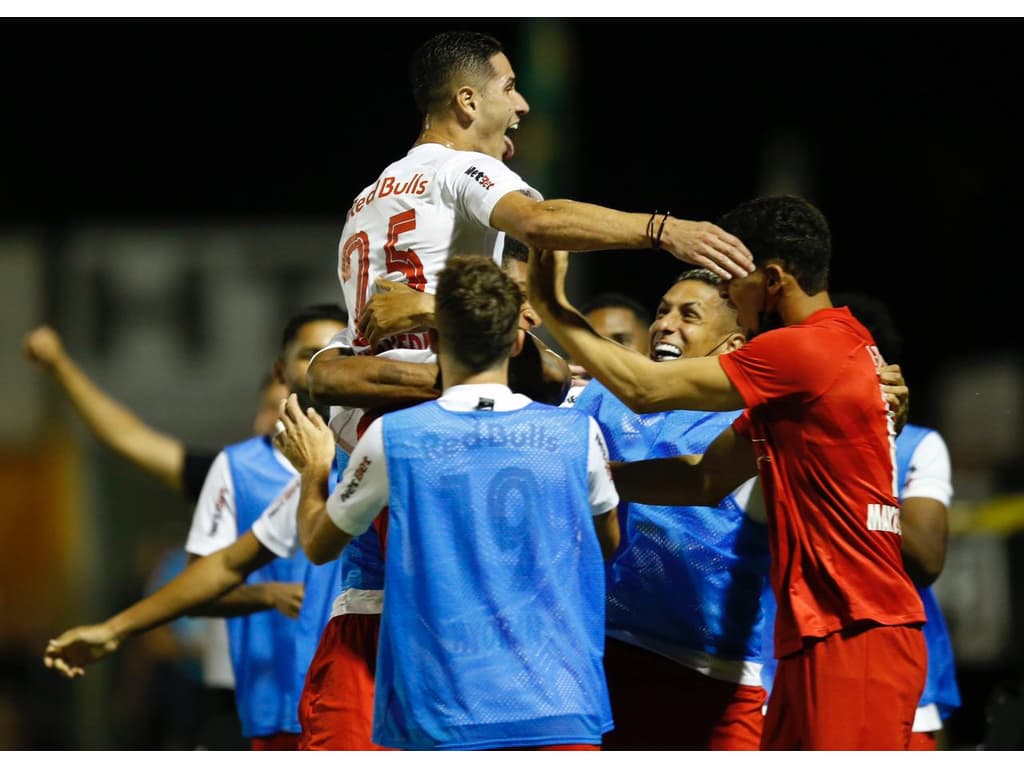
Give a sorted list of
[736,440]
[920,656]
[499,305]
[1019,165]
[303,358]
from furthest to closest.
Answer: [1019,165]
[303,358]
[736,440]
[920,656]
[499,305]

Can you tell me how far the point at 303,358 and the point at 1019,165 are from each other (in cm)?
1464

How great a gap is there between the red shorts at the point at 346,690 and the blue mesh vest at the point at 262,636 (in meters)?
1.66

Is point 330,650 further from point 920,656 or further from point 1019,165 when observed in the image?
point 1019,165

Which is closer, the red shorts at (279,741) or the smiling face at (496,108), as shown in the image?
the smiling face at (496,108)

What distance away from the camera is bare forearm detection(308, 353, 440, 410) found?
509 centimetres

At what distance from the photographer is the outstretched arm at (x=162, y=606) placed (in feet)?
19.4

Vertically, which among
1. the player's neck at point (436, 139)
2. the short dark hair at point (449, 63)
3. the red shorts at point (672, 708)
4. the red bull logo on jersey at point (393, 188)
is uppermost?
the short dark hair at point (449, 63)

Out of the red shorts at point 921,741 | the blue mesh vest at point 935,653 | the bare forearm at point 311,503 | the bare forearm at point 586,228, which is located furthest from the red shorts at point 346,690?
the blue mesh vest at point 935,653

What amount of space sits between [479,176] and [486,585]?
139 centimetres

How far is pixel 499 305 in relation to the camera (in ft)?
14.9

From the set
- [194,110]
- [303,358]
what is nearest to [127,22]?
[194,110]

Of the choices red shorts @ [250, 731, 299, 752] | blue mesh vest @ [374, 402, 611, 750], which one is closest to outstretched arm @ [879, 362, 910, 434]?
blue mesh vest @ [374, 402, 611, 750]

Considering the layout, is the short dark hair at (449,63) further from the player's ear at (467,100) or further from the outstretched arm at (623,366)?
the outstretched arm at (623,366)

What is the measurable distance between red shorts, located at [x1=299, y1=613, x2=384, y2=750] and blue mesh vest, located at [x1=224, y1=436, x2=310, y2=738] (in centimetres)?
166
